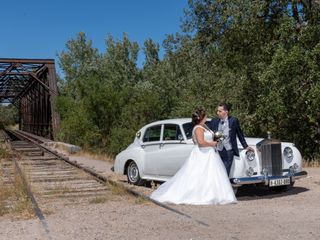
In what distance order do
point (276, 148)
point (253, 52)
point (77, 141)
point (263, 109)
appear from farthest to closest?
point (77, 141) < point (253, 52) < point (263, 109) < point (276, 148)

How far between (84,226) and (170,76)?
3289cm

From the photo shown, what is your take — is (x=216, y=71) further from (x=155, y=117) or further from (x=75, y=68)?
(x=75, y=68)

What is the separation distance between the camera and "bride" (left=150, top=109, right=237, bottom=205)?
27.9 ft

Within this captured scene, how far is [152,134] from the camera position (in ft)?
35.9

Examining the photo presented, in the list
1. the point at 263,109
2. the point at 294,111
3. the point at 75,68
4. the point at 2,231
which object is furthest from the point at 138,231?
the point at 75,68

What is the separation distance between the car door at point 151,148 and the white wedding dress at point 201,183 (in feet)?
4.97

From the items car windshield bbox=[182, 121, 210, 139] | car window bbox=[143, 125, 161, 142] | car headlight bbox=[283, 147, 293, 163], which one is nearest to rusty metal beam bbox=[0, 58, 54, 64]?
car window bbox=[143, 125, 161, 142]

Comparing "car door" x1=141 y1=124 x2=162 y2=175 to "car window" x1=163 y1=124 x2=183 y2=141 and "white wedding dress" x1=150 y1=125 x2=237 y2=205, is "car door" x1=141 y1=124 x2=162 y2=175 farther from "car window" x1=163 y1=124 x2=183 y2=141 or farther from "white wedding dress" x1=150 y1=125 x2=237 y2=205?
"white wedding dress" x1=150 y1=125 x2=237 y2=205

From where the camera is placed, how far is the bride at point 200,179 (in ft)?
27.9

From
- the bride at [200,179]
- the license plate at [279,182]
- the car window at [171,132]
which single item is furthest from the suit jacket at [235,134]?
the car window at [171,132]

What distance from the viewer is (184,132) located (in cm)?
995

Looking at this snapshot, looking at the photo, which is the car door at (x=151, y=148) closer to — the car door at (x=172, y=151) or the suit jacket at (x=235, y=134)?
the car door at (x=172, y=151)

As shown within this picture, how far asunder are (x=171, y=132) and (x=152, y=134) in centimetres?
70

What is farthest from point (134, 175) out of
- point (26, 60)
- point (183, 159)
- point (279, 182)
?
point (26, 60)
